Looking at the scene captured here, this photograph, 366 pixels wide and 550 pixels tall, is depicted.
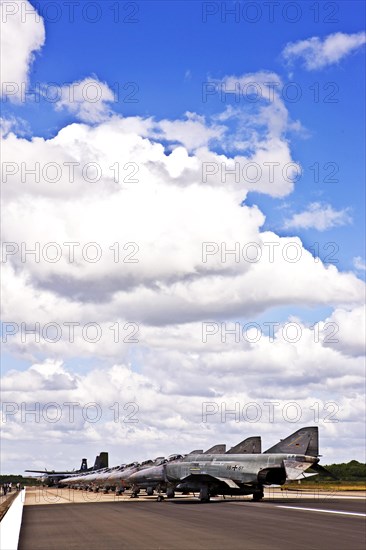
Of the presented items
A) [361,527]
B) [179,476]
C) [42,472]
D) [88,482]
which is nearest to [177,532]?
[361,527]

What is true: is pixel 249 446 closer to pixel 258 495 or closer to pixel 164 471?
pixel 258 495

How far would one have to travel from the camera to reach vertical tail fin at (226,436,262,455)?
2621 inches

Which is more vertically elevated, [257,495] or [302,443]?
[302,443]

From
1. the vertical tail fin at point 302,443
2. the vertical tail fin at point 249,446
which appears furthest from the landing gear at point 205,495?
the vertical tail fin at point 249,446

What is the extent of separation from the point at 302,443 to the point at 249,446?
321 inches

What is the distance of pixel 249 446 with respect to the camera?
66.9 m

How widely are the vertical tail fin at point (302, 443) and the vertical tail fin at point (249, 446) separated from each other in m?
5.32

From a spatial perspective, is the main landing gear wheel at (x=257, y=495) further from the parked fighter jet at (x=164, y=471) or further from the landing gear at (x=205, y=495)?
the parked fighter jet at (x=164, y=471)

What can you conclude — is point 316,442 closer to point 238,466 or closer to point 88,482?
point 238,466

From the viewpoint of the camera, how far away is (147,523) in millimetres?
34312

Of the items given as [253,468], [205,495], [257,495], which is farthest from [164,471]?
[253,468]

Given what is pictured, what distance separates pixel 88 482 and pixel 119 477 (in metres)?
23.2

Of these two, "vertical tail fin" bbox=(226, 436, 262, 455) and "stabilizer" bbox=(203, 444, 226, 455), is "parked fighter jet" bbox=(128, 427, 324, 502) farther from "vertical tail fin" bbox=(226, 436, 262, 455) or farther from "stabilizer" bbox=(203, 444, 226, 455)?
"stabilizer" bbox=(203, 444, 226, 455)

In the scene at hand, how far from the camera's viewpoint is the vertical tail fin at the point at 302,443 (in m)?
59.6
